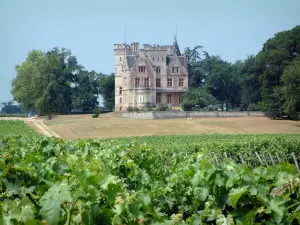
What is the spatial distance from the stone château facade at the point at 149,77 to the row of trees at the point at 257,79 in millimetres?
4029

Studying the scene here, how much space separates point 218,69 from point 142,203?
3444 inches

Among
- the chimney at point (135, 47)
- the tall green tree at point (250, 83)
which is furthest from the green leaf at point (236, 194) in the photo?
the chimney at point (135, 47)

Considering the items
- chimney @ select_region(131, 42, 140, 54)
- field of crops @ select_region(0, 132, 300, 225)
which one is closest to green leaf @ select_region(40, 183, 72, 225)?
field of crops @ select_region(0, 132, 300, 225)

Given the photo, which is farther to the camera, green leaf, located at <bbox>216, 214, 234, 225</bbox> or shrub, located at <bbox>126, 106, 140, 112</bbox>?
shrub, located at <bbox>126, 106, 140, 112</bbox>

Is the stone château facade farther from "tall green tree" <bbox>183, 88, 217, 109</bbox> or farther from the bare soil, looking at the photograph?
the bare soil

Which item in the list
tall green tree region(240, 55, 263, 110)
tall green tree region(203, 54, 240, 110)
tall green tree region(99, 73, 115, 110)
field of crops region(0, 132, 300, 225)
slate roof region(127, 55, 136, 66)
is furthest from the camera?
tall green tree region(99, 73, 115, 110)

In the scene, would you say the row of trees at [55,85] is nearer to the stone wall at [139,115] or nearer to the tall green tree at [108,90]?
the tall green tree at [108,90]

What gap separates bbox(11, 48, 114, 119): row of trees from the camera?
78812 millimetres

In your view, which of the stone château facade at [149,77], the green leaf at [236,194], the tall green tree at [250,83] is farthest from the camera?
the stone château facade at [149,77]

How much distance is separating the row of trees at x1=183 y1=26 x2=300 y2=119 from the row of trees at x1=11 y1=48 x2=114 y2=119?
20.5 meters

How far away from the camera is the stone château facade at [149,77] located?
81500 millimetres

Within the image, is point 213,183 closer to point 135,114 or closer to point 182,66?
point 135,114

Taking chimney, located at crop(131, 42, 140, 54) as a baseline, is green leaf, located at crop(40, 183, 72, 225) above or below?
below

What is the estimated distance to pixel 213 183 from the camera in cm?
531
